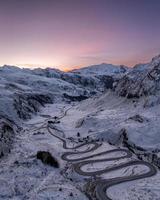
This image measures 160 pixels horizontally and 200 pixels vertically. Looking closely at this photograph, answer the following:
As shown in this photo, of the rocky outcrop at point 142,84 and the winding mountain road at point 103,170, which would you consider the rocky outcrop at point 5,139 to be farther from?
the rocky outcrop at point 142,84

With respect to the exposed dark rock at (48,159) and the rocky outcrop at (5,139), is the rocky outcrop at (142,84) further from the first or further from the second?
the exposed dark rock at (48,159)

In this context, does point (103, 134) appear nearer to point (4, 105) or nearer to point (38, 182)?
point (38, 182)

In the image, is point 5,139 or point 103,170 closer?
point 103,170

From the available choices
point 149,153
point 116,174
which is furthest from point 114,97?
point 116,174

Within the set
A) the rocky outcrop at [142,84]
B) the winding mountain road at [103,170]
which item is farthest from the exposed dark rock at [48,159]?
the rocky outcrop at [142,84]

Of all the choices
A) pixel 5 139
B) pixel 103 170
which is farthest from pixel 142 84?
pixel 103 170

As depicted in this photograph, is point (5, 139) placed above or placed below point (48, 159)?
below

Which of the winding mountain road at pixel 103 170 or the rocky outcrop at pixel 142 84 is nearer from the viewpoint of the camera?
the winding mountain road at pixel 103 170

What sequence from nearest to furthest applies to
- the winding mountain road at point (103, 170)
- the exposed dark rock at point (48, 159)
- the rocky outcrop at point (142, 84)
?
the winding mountain road at point (103, 170) → the exposed dark rock at point (48, 159) → the rocky outcrop at point (142, 84)

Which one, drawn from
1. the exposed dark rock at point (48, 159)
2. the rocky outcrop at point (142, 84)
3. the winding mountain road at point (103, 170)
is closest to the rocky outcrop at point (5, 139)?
the exposed dark rock at point (48, 159)

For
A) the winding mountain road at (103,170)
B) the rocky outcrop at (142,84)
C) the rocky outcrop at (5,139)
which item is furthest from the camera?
the rocky outcrop at (142,84)

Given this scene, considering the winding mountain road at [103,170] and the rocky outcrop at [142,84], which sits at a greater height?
the rocky outcrop at [142,84]

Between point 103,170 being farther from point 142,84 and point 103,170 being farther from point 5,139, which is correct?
point 142,84
